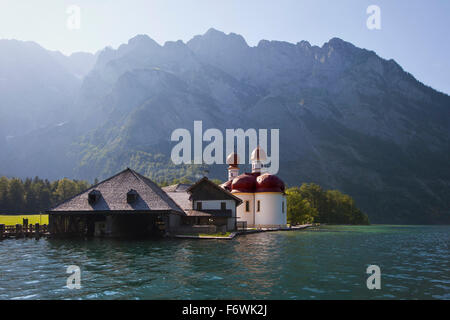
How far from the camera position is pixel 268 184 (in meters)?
69.5

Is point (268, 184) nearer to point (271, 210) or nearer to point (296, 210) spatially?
point (271, 210)

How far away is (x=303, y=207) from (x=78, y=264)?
69.8 m

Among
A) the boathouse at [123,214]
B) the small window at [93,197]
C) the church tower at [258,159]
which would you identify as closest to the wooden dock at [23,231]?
the boathouse at [123,214]

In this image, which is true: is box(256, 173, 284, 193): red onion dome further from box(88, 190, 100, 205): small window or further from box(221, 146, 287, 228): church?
box(88, 190, 100, 205): small window

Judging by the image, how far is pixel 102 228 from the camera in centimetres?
4469

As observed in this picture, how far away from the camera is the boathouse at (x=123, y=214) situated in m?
41.1

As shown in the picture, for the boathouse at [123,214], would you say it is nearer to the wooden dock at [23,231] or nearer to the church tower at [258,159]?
the wooden dock at [23,231]

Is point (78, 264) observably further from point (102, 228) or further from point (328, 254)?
point (102, 228)

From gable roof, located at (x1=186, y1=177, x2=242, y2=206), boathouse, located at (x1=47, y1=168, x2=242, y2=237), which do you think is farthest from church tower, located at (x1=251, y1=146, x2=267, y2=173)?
boathouse, located at (x1=47, y1=168, x2=242, y2=237)

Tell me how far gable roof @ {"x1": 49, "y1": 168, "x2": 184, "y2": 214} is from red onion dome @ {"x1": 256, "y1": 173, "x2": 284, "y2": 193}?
87.4ft

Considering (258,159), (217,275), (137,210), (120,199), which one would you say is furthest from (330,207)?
(217,275)

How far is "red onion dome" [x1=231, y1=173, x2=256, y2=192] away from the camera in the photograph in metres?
71.2

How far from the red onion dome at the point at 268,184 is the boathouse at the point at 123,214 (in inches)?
757
